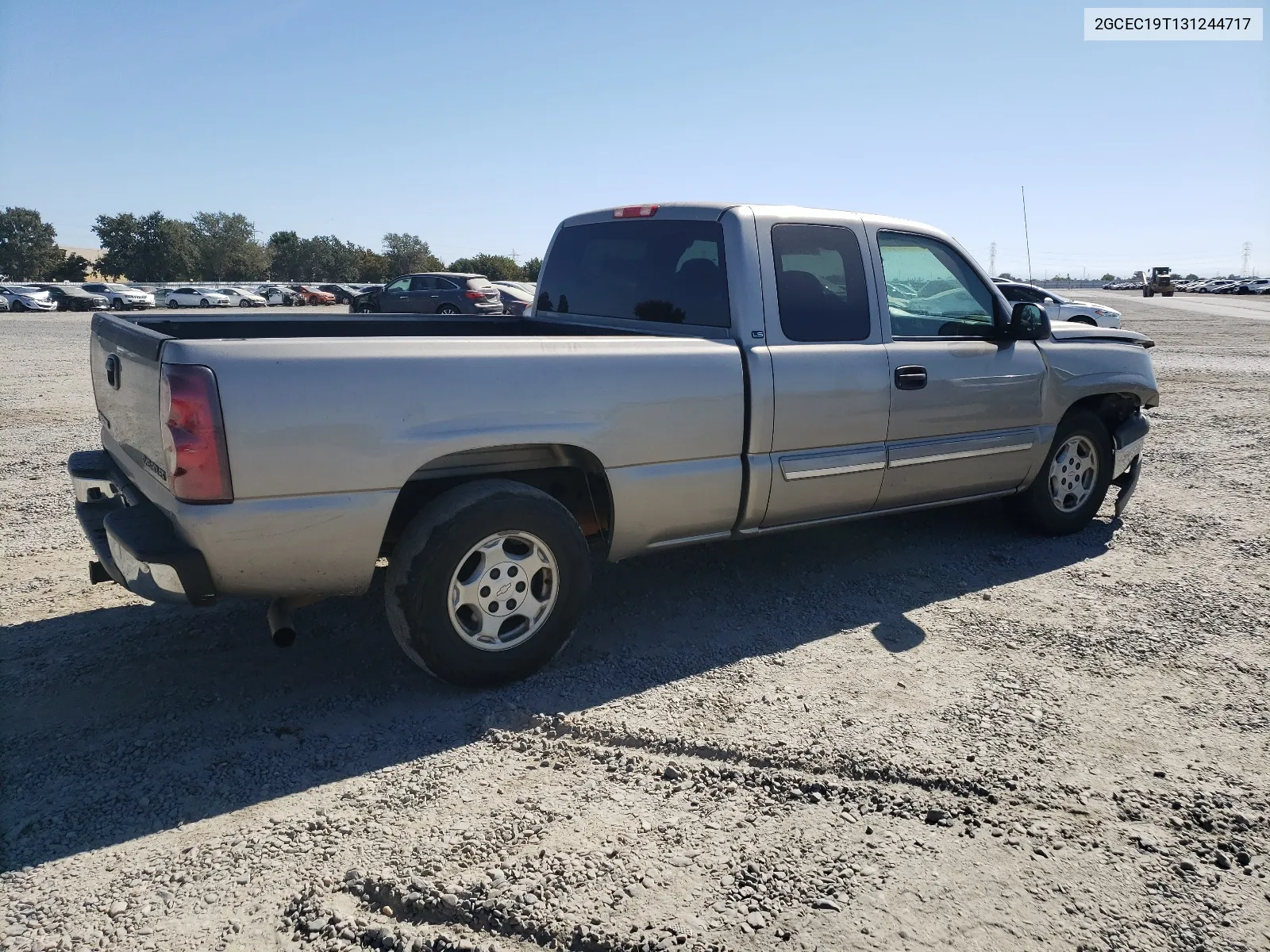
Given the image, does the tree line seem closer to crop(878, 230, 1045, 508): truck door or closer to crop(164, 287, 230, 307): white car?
crop(164, 287, 230, 307): white car

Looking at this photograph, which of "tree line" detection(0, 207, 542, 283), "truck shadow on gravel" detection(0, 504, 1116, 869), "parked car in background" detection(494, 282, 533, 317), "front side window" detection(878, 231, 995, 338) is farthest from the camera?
"tree line" detection(0, 207, 542, 283)

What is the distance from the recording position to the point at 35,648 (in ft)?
13.6

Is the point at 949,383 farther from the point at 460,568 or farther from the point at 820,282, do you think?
the point at 460,568

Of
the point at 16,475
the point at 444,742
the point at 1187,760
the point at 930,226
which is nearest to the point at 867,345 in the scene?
the point at 930,226

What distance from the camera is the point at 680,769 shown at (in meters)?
3.29

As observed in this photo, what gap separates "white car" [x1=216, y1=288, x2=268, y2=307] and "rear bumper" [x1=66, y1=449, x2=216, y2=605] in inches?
2093

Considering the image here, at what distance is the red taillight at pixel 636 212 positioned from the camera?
196 inches

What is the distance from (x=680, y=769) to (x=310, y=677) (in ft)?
5.45

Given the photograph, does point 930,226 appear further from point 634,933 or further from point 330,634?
point 634,933

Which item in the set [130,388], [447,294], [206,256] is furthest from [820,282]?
[206,256]

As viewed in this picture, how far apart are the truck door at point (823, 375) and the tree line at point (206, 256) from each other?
212ft

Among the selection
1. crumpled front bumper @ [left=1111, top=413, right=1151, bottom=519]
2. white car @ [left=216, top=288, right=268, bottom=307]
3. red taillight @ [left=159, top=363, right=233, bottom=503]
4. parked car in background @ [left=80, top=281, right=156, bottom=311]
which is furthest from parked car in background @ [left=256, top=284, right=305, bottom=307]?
red taillight @ [left=159, top=363, right=233, bottom=503]

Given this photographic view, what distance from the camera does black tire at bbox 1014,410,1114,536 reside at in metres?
5.92

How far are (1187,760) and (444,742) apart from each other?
268cm
